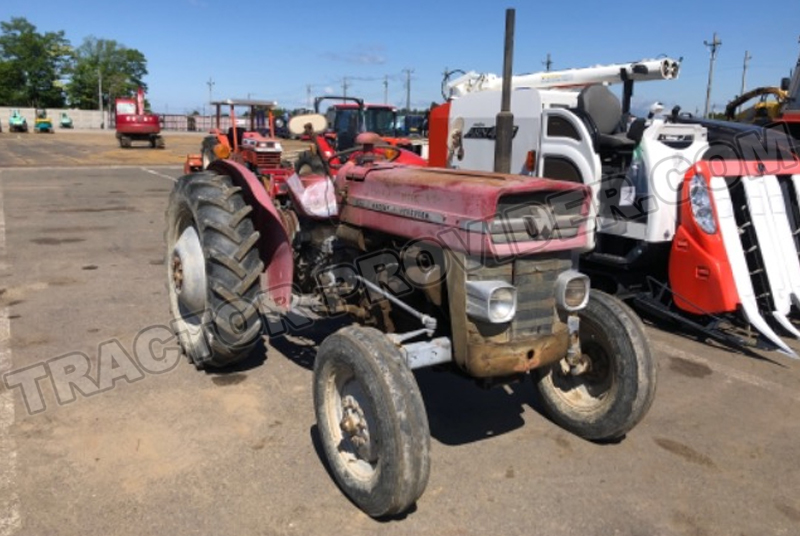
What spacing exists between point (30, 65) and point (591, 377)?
84.3 m

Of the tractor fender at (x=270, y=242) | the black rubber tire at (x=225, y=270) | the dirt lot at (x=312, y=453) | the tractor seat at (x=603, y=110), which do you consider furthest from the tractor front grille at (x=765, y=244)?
the black rubber tire at (x=225, y=270)

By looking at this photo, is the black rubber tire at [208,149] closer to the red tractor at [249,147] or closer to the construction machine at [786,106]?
the red tractor at [249,147]

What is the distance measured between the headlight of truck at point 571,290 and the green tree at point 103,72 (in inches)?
3035

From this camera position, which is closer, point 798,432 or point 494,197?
point 494,197

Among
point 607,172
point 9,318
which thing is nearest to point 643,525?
point 607,172

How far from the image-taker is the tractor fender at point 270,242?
3.88m

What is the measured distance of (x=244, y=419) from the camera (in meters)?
3.54

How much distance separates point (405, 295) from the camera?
3221 mm

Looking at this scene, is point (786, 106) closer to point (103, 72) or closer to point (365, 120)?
point (365, 120)

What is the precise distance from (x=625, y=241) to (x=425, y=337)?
10.7 feet

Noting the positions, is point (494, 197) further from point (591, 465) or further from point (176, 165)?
point (176, 165)

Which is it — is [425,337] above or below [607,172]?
below

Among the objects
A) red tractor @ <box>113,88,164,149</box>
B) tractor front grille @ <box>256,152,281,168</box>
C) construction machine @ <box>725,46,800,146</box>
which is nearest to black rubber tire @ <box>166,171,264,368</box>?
construction machine @ <box>725,46,800,146</box>

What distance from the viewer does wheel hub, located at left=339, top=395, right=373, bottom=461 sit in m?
2.70
